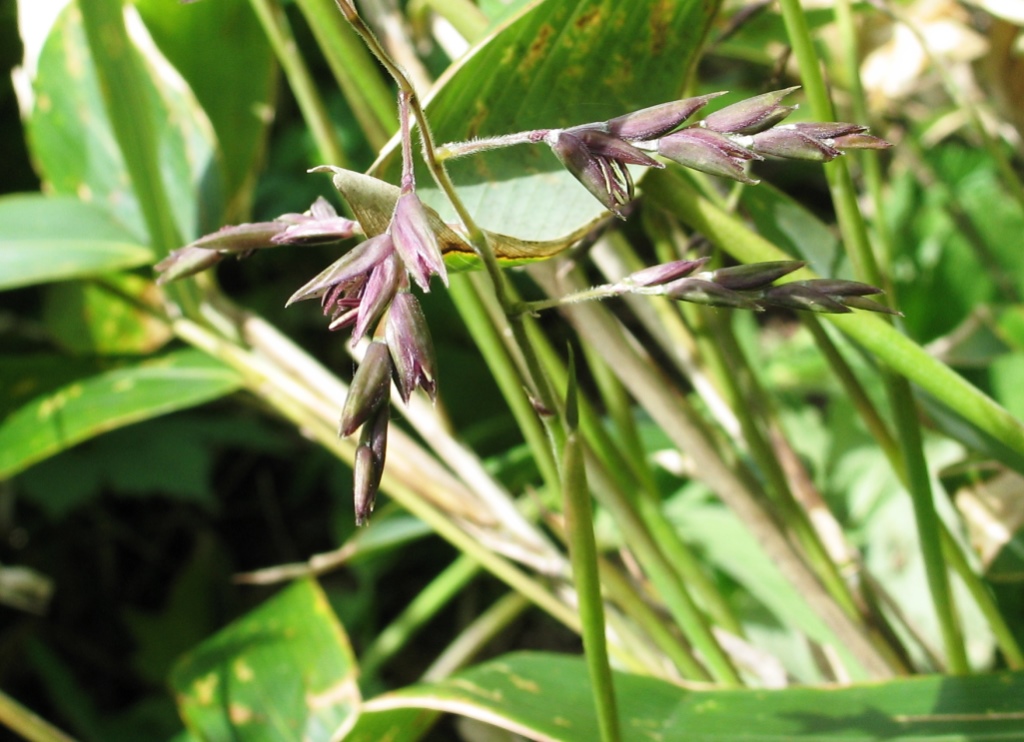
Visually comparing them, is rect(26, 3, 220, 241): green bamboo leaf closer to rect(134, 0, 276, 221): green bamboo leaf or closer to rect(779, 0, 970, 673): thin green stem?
rect(134, 0, 276, 221): green bamboo leaf

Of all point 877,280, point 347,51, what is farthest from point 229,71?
point 877,280

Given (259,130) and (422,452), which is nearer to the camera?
(422,452)

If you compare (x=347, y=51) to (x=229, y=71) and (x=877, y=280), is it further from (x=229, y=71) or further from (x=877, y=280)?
(x=229, y=71)

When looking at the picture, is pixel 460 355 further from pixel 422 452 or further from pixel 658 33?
pixel 658 33

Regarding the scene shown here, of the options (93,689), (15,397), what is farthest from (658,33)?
(93,689)

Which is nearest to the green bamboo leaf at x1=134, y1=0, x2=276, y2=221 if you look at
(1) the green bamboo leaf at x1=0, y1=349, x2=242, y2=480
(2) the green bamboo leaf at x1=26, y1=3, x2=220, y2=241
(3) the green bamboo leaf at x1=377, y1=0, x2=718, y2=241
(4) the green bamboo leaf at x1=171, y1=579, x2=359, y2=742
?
(2) the green bamboo leaf at x1=26, y1=3, x2=220, y2=241
